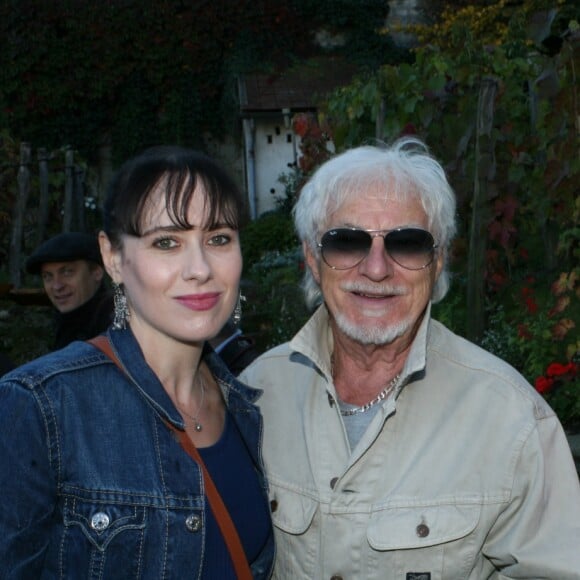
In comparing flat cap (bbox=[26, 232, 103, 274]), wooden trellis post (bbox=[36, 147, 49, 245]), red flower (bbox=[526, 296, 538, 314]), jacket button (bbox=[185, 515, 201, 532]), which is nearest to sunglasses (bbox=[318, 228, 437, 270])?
jacket button (bbox=[185, 515, 201, 532])

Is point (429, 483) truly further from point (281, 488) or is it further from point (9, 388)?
point (9, 388)

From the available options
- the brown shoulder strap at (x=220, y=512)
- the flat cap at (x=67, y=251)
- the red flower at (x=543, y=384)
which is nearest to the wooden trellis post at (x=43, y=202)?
the flat cap at (x=67, y=251)

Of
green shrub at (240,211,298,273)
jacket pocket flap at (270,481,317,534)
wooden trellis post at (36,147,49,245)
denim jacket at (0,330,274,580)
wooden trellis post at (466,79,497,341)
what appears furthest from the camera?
green shrub at (240,211,298,273)

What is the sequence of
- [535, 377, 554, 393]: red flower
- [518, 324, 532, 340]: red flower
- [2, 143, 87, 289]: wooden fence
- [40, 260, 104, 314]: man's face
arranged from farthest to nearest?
[2, 143, 87, 289]: wooden fence, [518, 324, 532, 340]: red flower, [40, 260, 104, 314]: man's face, [535, 377, 554, 393]: red flower

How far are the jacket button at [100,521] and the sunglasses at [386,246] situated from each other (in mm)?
975

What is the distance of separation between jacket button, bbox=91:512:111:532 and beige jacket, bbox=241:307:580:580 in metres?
0.66

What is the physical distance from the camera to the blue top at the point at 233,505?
84.9 inches

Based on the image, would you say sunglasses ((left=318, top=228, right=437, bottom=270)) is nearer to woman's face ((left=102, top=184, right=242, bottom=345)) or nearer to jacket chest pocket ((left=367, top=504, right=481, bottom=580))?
woman's face ((left=102, top=184, right=242, bottom=345))

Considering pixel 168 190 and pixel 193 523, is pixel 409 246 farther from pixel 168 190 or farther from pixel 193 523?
pixel 193 523

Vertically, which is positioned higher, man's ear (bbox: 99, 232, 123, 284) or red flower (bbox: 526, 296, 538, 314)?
man's ear (bbox: 99, 232, 123, 284)

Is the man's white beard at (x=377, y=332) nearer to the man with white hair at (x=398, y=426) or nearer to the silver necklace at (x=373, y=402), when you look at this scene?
the man with white hair at (x=398, y=426)

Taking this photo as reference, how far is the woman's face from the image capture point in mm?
2201

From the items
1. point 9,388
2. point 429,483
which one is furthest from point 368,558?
point 9,388

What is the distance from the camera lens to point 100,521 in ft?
6.45
